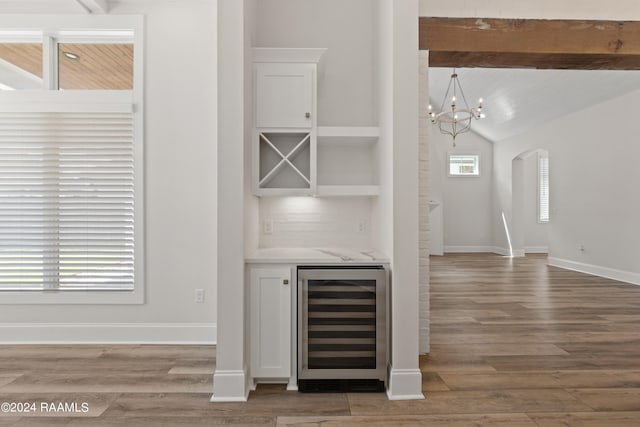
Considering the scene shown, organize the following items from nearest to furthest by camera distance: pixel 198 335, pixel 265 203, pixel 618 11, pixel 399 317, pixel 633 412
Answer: pixel 633 412 → pixel 399 317 → pixel 265 203 → pixel 198 335 → pixel 618 11

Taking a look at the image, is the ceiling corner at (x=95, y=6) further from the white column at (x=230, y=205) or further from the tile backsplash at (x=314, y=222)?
the tile backsplash at (x=314, y=222)

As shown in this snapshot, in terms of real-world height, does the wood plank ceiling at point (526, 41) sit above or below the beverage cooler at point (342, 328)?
above

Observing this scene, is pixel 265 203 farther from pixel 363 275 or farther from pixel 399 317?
Result: pixel 399 317

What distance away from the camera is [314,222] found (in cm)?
321

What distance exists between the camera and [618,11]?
3715mm

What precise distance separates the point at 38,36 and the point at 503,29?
4380 millimetres

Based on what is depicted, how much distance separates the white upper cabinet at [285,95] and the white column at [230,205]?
35 cm

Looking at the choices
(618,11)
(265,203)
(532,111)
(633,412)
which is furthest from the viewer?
(532,111)

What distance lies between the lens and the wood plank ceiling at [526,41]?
3.51 metres

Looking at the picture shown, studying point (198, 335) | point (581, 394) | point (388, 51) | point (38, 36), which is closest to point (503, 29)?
point (388, 51)

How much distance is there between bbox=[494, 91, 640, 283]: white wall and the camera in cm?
598

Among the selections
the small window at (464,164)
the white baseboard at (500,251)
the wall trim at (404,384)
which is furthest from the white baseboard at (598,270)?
the wall trim at (404,384)

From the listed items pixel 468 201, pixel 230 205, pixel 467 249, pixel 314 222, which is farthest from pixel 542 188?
pixel 230 205

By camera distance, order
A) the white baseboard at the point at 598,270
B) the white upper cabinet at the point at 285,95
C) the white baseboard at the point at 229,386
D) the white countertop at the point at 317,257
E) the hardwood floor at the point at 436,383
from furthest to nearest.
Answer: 1. the white baseboard at the point at 598,270
2. the white upper cabinet at the point at 285,95
3. the white countertop at the point at 317,257
4. the white baseboard at the point at 229,386
5. the hardwood floor at the point at 436,383
